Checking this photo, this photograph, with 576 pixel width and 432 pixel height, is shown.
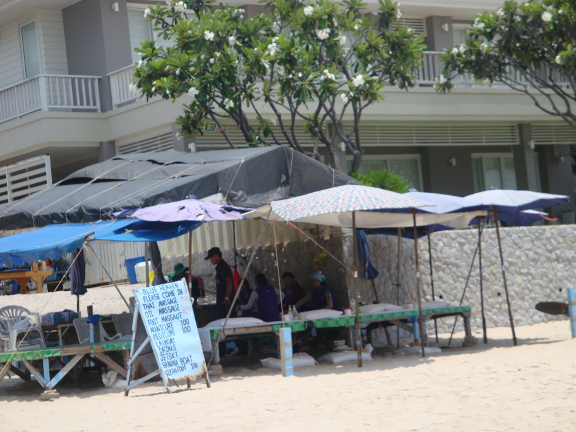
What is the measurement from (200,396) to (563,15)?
11.5 m

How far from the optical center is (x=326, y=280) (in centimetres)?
1253

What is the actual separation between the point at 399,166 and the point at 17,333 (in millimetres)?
12218

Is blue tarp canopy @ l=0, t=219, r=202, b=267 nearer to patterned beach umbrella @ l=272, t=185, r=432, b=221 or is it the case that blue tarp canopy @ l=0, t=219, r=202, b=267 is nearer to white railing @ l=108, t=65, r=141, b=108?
patterned beach umbrella @ l=272, t=185, r=432, b=221

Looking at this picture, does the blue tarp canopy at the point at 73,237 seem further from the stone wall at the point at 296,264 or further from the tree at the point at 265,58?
the tree at the point at 265,58

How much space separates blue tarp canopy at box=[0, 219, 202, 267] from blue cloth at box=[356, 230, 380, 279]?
3.56 metres

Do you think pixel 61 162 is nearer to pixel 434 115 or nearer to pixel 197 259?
pixel 197 259

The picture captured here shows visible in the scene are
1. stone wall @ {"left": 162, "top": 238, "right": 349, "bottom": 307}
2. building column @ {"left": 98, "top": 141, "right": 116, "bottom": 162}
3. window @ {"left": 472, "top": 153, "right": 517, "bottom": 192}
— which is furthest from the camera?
window @ {"left": 472, "top": 153, "right": 517, "bottom": 192}

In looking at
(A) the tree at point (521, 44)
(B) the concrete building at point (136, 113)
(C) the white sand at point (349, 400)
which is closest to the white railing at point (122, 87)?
(B) the concrete building at point (136, 113)

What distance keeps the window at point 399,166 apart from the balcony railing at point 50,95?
6841mm

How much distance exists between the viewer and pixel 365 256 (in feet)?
39.2

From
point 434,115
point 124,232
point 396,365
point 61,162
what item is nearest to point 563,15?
point 434,115

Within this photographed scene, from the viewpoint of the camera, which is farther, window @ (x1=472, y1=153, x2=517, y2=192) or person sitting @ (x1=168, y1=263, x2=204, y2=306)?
window @ (x1=472, y1=153, x2=517, y2=192)

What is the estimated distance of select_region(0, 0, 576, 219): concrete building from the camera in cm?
1564

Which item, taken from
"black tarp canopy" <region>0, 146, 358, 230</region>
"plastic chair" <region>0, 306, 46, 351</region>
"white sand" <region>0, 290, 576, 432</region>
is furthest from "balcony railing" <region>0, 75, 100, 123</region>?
"white sand" <region>0, 290, 576, 432</region>
